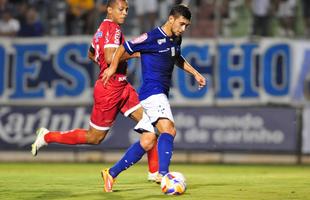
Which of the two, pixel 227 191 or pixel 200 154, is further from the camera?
pixel 200 154

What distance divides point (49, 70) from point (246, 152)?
15.6 feet

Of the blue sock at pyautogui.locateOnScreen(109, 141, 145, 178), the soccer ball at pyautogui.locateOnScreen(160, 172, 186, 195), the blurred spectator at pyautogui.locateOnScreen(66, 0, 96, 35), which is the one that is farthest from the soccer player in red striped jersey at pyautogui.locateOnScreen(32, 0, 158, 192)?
the blurred spectator at pyautogui.locateOnScreen(66, 0, 96, 35)

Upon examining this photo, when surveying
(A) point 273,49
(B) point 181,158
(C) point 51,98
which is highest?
(A) point 273,49

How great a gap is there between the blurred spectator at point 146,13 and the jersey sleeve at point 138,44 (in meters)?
A: 8.10

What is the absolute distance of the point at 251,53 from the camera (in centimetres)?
1758

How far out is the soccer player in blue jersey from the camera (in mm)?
9344

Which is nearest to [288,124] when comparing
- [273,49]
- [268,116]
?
[268,116]

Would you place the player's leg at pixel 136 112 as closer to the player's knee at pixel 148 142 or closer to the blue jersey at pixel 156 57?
the player's knee at pixel 148 142

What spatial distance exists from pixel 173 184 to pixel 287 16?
30.2ft

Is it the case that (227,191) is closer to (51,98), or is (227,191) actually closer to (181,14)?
(181,14)

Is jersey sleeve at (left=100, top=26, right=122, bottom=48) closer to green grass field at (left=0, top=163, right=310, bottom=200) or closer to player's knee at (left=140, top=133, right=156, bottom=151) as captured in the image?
player's knee at (left=140, top=133, right=156, bottom=151)

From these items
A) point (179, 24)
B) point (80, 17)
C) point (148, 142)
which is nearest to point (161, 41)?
point (179, 24)

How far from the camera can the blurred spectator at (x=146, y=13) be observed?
17703 mm

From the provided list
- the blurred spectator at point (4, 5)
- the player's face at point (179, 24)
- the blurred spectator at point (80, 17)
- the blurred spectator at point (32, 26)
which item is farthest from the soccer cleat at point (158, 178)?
the blurred spectator at point (4, 5)
